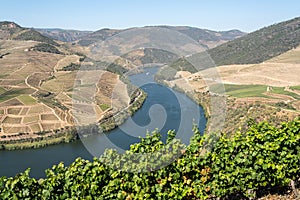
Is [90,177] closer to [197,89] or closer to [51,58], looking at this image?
[197,89]

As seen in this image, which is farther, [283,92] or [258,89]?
[258,89]

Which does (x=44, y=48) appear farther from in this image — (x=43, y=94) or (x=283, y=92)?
(x=283, y=92)

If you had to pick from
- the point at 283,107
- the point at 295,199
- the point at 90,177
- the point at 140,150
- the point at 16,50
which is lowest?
the point at 283,107

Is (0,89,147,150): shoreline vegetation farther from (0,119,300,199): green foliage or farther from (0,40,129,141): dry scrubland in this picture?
(0,119,300,199): green foliage

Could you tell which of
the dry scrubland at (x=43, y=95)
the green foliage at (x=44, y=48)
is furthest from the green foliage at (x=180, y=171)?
the green foliage at (x=44, y=48)

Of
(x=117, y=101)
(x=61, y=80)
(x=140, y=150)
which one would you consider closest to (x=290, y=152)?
(x=140, y=150)

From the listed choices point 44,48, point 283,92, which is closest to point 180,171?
point 283,92
